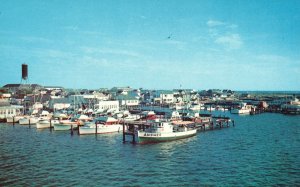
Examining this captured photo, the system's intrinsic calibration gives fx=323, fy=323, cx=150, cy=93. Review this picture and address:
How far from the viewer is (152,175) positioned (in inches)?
1319

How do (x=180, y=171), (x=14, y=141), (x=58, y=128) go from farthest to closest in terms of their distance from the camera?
1. (x=58, y=128)
2. (x=14, y=141)
3. (x=180, y=171)

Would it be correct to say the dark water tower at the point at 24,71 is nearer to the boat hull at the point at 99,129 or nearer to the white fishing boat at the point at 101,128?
the white fishing boat at the point at 101,128

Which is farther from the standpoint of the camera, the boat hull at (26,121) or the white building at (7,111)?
the white building at (7,111)

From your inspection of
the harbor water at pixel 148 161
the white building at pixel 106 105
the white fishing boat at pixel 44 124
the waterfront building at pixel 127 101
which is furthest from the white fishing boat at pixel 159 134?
the waterfront building at pixel 127 101

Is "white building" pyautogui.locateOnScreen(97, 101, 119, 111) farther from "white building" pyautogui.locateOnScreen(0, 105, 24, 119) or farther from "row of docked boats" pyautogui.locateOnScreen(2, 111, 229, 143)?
"white building" pyautogui.locateOnScreen(0, 105, 24, 119)

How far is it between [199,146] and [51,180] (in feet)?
79.7

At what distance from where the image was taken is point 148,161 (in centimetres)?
3938

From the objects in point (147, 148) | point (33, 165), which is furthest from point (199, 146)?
point (33, 165)

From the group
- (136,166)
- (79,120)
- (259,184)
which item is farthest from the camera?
(79,120)

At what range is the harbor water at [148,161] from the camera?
3184 centimetres

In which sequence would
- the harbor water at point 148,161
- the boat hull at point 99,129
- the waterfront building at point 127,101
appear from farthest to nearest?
the waterfront building at point 127,101
the boat hull at point 99,129
the harbor water at point 148,161

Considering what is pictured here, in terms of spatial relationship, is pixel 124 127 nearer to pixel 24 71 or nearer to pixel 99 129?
pixel 99 129

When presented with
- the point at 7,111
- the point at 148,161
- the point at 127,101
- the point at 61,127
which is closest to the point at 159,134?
the point at 148,161

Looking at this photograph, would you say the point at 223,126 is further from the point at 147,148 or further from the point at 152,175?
the point at 152,175
